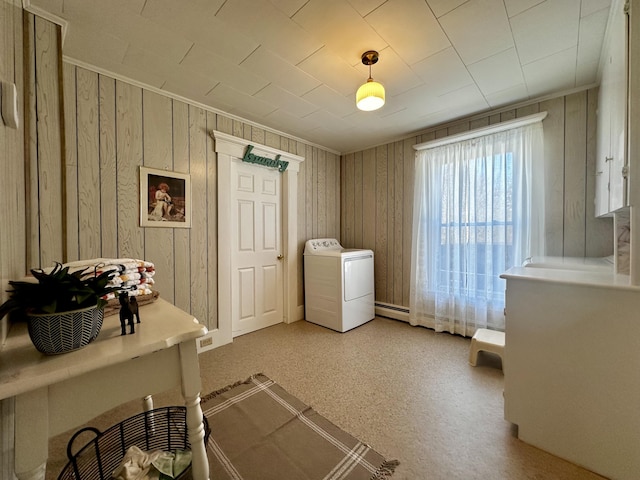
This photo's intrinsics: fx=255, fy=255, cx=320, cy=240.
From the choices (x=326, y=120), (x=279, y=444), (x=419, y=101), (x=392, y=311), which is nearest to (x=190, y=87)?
(x=326, y=120)

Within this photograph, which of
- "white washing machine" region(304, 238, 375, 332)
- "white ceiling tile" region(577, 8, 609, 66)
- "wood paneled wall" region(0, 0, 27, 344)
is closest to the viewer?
"wood paneled wall" region(0, 0, 27, 344)

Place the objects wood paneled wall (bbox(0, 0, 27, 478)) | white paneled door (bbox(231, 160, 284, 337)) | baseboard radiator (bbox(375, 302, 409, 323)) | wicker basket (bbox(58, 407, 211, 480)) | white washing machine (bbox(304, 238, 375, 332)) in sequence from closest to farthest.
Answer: wood paneled wall (bbox(0, 0, 27, 478))
wicker basket (bbox(58, 407, 211, 480))
white paneled door (bbox(231, 160, 284, 337))
white washing machine (bbox(304, 238, 375, 332))
baseboard radiator (bbox(375, 302, 409, 323))

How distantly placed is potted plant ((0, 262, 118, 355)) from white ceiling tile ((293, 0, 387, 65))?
1.74 m

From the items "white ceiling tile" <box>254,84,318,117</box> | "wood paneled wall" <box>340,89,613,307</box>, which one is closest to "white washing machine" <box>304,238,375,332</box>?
"wood paneled wall" <box>340,89,613,307</box>

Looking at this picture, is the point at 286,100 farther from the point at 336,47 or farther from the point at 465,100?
the point at 465,100

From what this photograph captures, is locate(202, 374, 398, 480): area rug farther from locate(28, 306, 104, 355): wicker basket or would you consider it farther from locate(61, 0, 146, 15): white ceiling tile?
locate(61, 0, 146, 15): white ceiling tile

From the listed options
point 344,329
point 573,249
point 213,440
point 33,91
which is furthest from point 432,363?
Answer: point 33,91

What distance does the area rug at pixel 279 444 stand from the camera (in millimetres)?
1283

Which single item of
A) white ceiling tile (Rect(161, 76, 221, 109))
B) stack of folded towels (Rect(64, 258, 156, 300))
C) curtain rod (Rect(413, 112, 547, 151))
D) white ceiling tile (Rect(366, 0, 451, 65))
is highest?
white ceiling tile (Rect(161, 76, 221, 109))

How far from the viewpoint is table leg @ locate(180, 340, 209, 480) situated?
33.0 inches

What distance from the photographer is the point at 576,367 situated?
4.23ft

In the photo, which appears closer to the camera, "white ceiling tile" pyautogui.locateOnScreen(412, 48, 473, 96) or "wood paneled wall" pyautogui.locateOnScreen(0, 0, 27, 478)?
"wood paneled wall" pyautogui.locateOnScreen(0, 0, 27, 478)

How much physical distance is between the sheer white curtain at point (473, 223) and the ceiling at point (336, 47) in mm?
513

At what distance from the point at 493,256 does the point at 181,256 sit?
10.4 ft
